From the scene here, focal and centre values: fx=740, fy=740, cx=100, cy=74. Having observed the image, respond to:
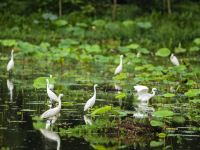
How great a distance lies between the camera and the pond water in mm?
11508

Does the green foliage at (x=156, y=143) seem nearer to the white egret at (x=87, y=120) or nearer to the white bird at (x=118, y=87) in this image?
the white egret at (x=87, y=120)

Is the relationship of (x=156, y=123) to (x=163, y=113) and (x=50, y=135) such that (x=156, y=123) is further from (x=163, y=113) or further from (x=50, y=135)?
(x=50, y=135)

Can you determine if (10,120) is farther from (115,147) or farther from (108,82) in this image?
(108,82)

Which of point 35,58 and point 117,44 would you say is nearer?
point 35,58

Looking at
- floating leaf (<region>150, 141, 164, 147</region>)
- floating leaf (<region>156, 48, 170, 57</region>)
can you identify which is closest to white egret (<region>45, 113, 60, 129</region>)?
floating leaf (<region>150, 141, 164, 147</region>)

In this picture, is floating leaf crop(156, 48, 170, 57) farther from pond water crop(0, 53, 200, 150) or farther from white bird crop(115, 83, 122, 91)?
white bird crop(115, 83, 122, 91)

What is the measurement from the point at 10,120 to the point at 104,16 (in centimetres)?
2259

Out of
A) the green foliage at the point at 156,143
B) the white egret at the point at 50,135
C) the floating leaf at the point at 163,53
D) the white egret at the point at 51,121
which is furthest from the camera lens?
the floating leaf at the point at 163,53

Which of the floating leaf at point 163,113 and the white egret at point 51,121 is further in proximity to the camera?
the floating leaf at point 163,113

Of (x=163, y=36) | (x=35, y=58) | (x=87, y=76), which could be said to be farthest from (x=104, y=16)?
(x=87, y=76)

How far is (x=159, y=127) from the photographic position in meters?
12.9

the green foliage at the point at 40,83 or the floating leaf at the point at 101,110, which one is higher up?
the green foliage at the point at 40,83

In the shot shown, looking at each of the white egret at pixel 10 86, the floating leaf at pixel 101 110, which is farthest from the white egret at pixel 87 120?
the white egret at pixel 10 86

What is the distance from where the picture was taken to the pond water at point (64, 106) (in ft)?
37.8
